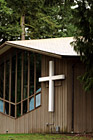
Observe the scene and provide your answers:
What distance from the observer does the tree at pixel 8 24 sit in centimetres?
3206

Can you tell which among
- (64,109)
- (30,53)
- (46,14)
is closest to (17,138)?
(64,109)

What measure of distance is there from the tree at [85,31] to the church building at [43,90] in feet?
6.05

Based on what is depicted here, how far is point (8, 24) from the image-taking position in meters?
33.1

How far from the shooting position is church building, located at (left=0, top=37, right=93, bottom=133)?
16.6m

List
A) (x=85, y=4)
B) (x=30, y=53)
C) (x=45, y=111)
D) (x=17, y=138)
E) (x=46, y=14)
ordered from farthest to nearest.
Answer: (x=46, y=14), (x=30, y=53), (x=45, y=111), (x=17, y=138), (x=85, y=4)

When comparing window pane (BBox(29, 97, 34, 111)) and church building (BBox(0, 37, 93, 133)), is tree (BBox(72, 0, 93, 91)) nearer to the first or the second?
church building (BBox(0, 37, 93, 133))

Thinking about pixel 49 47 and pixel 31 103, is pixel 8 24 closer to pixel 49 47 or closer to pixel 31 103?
pixel 31 103

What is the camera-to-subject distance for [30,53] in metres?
19.0

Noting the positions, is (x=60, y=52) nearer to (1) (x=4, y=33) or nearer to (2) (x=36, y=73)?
(2) (x=36, y=73)

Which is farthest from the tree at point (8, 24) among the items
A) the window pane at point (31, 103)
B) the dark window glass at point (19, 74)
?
the window pane at point (31, 103)

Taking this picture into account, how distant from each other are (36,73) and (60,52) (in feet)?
7.67

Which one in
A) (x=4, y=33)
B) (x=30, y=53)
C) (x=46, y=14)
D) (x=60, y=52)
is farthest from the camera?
(x=46, y=14)

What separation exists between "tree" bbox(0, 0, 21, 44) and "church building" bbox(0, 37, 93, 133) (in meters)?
11.4

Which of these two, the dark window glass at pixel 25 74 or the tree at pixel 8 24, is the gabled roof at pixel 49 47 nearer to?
the dark window glass at pixel 25 74
